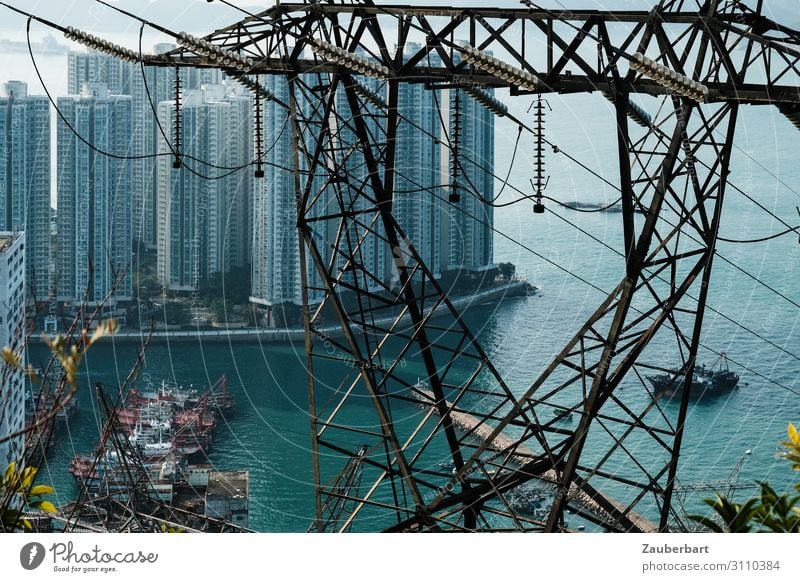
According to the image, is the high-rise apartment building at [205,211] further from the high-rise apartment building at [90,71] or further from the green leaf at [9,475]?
the green leaf at [9,475]

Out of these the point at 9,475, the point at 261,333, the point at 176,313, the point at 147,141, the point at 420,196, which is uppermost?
the point at 147,141

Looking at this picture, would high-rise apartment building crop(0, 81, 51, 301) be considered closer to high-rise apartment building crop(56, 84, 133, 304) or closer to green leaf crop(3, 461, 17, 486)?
high-rise apartment building crop(56, 84, 133, 304)

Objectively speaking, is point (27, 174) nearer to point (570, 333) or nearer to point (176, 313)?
point (176, 313)

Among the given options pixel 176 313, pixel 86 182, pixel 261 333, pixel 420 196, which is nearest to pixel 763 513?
pixel 86 182

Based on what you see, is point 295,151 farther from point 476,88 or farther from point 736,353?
A: point 736,353

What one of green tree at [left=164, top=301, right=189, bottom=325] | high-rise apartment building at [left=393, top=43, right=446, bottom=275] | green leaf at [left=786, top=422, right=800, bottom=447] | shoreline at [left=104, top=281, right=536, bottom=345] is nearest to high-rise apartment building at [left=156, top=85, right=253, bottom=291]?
green tree at [left=164, top=301, right=189, bottom=325]
